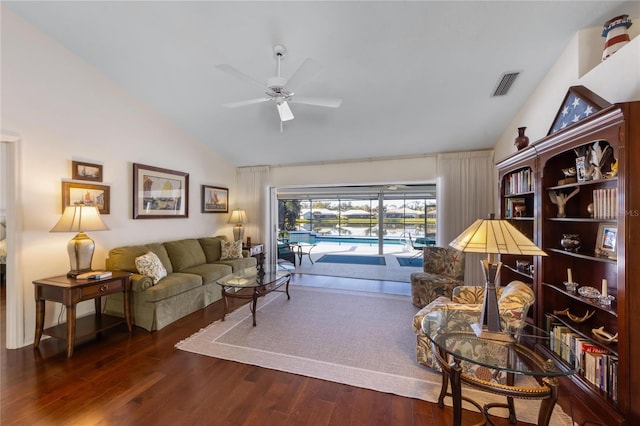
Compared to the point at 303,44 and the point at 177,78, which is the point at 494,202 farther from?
the point at 177,78

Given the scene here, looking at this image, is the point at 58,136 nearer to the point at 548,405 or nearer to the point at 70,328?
the point at 70,328

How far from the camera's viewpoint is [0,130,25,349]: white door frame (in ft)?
8.54

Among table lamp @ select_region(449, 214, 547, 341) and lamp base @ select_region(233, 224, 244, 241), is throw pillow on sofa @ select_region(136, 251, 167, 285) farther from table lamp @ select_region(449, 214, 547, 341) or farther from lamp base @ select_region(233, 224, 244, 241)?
table lamp @ select_region(449, 214, 547, 341)

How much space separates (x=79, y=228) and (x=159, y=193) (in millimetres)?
1563

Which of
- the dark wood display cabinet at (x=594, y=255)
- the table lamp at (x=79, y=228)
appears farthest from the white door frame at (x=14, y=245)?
the dark wood display cabinet at (x=594, y=255)


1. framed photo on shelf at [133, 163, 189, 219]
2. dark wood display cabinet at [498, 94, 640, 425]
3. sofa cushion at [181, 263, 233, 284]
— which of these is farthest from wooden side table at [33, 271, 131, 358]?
dark wood display cabinet at [498, 94, 640, 425]

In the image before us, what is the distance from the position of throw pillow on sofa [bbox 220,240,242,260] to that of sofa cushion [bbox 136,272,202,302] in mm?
1147

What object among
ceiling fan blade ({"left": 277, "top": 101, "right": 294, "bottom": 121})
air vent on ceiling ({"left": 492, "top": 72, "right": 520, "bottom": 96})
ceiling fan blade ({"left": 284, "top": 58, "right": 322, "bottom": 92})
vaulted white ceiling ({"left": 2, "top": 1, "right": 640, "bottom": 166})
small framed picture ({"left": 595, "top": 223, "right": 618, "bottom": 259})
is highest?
vaulted white ceiling ({"left": 2, "top": 1, "right": 640, "bottom": 166})

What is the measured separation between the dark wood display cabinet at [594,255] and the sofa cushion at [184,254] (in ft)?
14.2

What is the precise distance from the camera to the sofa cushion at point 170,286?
302 centimetres

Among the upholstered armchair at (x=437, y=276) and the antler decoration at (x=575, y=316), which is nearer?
the antler decoration at (x=575, y=316)

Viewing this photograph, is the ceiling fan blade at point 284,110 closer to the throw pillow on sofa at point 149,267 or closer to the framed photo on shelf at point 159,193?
the throw pillow on sofa at point 149,267

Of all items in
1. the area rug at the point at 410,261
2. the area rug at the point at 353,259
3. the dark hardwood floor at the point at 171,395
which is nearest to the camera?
the dark hardwood floor at the point at 171,395

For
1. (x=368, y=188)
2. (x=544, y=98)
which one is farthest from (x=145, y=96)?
(x=368, y=188)
